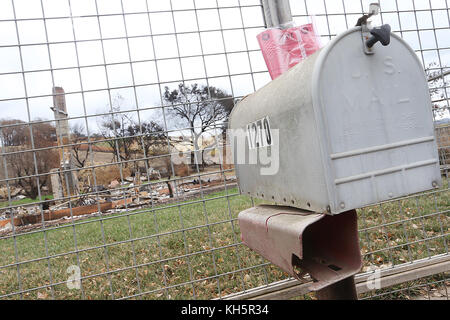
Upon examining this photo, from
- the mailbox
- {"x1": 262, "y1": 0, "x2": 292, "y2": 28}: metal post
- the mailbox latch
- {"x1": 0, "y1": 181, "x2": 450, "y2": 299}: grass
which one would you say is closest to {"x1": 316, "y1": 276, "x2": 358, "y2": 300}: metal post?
the mailbox

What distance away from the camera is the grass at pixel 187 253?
2133mm

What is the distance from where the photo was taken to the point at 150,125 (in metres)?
1.94

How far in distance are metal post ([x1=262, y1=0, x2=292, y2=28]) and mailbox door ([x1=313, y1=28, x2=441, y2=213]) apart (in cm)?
59

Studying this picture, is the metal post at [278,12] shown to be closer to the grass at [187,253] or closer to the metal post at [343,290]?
the grass at [187,253]

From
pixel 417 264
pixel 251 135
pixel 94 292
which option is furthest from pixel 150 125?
pixel 417 264

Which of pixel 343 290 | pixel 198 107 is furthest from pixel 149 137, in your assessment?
pixel 343 290

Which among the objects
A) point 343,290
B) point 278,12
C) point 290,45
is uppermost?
point 278,12

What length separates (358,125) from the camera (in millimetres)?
839

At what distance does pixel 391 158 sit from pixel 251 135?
555mm

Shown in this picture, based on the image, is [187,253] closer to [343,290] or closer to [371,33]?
[343,290]

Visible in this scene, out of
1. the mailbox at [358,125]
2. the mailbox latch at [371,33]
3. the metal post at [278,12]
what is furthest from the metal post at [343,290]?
the metal post at [278,12]

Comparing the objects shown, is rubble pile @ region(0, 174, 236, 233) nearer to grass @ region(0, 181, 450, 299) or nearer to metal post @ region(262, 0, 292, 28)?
grass @ region(0, 181, 450, 299)

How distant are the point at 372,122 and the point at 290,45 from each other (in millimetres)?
569
